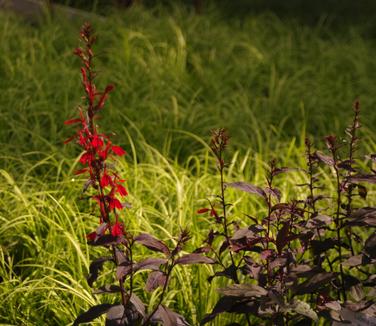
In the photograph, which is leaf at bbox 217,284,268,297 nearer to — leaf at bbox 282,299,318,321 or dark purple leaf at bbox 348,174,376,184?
leaf at bbox 282,299,318,321

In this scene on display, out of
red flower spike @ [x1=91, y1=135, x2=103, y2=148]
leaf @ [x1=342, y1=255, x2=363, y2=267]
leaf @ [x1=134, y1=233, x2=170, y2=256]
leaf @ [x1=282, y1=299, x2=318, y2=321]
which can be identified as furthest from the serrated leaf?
red flower spike @ [x1=91, y1=135, x2=103, y2=148]

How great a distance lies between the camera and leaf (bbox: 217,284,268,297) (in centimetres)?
187

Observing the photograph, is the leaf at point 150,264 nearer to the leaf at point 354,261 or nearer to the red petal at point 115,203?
the red petal at point 115,203

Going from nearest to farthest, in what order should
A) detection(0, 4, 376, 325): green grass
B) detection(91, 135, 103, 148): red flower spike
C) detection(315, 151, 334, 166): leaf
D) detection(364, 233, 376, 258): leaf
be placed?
1. detection(91, 135, 103, 148): red flower spike
2. detection(364, 233, 376, 258): leaf
3. detection(315, 151, 334, 166): leaf
4. detection(0, 4, 376, 325): green grass

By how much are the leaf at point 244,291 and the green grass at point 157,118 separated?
24.8 inches

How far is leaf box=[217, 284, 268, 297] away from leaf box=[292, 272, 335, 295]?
0.10 meters

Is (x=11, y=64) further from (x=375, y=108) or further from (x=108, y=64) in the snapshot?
(x=375, y=108)

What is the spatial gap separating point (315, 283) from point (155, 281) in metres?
0.41

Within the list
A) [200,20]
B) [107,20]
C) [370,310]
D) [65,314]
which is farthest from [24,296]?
[200,20]

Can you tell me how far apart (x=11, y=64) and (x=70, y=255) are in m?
2.27

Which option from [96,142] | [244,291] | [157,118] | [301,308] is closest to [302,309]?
[301,308]

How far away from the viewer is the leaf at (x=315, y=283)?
187 centimetres

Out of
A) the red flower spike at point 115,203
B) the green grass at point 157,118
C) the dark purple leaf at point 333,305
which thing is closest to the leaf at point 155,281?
the red flower spike at point 115,203

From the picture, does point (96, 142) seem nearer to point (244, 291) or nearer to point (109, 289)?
point (109, 289)
